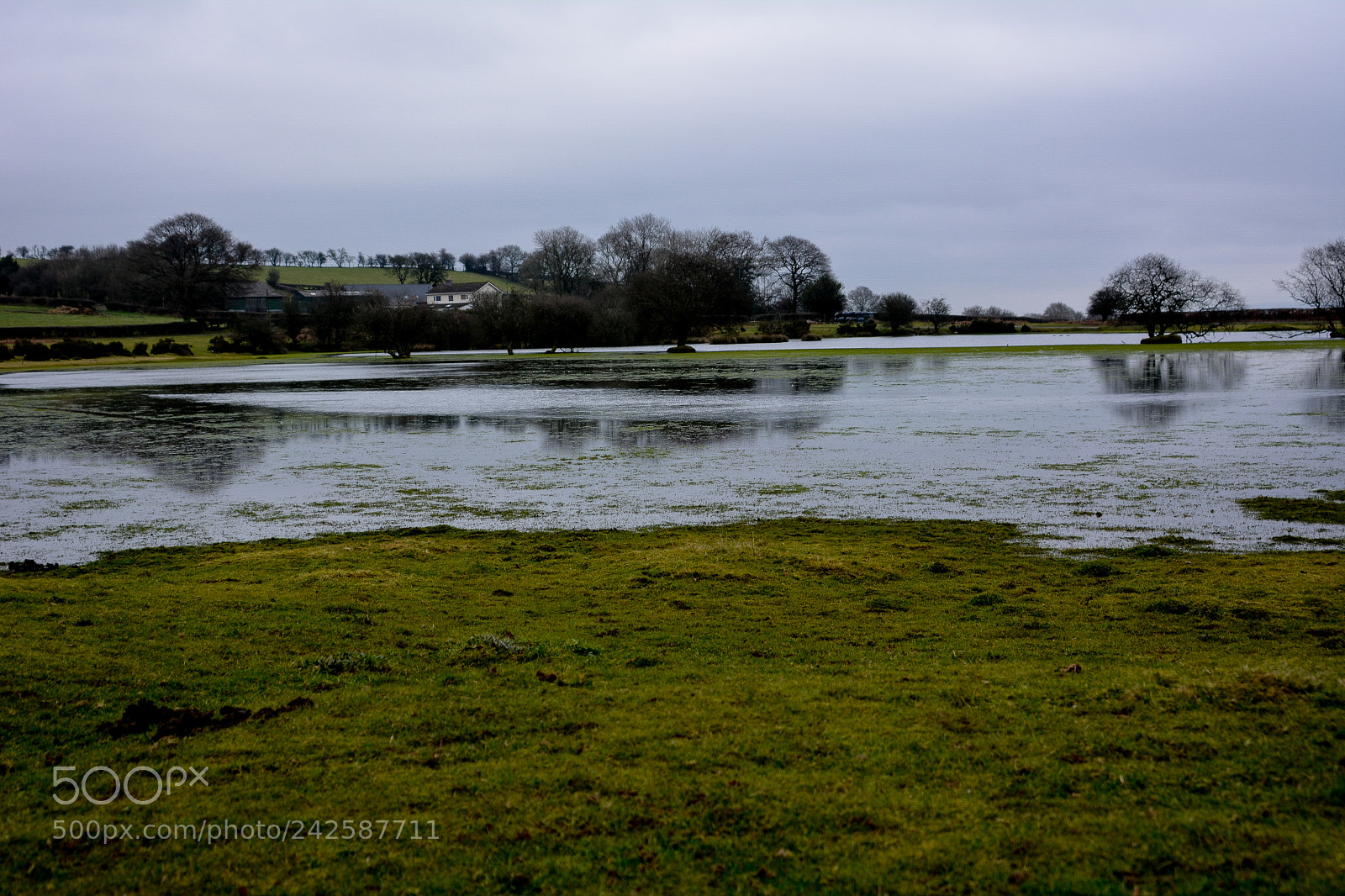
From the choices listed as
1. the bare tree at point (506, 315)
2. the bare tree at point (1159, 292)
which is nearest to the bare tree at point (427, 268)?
the bare tree at point (506, 315)

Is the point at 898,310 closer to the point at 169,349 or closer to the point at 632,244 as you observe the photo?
the point at 632,244

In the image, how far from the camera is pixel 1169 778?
204 inches

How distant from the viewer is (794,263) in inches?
4980

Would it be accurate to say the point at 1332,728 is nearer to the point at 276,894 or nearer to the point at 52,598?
the point at 276,894

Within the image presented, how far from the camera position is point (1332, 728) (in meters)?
5.69

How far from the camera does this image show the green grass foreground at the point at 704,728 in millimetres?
4500

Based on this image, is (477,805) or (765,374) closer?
(477,805)

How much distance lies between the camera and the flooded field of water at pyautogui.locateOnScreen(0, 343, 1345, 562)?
51.9 feet

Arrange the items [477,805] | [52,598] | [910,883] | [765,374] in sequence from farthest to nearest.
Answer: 1. [765,374]
2. [52,598]
3. [477,805]
4. [910,883]

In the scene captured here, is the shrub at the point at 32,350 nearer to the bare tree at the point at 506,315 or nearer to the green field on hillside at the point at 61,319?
the green field on hillside at the point at 61,319

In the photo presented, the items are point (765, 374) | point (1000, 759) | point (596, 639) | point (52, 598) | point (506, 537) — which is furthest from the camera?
point (765, 374)

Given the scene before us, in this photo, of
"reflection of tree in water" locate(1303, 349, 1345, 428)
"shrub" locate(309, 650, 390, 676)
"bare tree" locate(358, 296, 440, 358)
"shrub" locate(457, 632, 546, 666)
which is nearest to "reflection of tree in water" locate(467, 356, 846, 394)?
"reflection of tree in water" locate(1303, 349, 1345, 428)

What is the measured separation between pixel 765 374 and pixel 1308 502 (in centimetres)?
4209

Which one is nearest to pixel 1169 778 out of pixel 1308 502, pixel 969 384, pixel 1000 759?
pixel 1000 759
